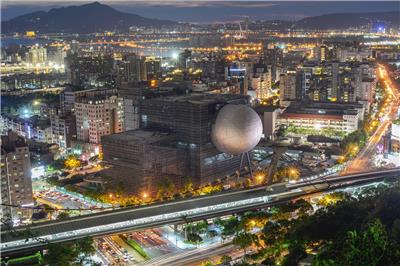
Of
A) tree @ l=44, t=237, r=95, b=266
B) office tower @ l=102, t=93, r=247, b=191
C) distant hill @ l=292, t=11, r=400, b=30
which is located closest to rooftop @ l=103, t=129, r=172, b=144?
office tower @ l=102, t=93, r=247, b=191

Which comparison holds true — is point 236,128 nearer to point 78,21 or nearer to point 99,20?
point 78,21

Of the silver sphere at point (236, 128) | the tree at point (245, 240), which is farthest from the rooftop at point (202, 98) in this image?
the tree at point (245, 240)

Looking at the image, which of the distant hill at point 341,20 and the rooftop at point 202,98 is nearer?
the rooftop at point 202,98

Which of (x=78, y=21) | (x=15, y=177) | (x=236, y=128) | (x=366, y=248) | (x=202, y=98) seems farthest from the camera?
(x=78, y=21)

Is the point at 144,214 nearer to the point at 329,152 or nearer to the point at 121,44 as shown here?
the point at 329,152

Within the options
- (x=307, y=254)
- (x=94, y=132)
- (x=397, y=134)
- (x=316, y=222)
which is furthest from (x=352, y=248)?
(x=94, y=132)

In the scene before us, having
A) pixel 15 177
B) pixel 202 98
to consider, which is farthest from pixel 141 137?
pixel 15 177

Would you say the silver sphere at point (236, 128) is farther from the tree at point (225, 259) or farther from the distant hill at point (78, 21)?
the distant hill at point (78, 21)
